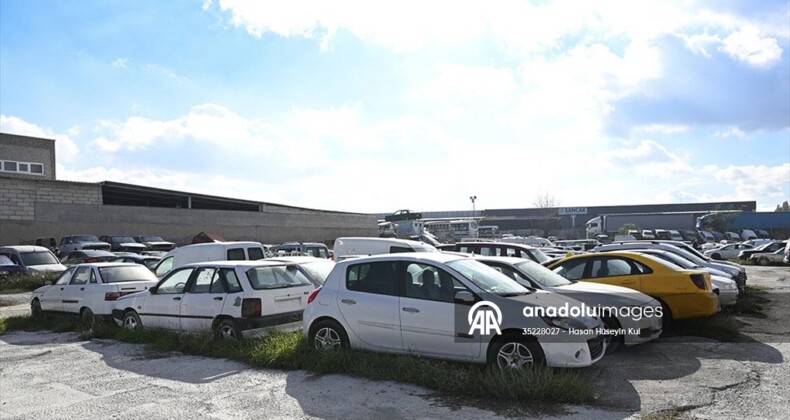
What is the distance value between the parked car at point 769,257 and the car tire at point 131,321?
33445mm

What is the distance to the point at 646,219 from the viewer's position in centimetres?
7306

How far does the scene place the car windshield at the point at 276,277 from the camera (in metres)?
9.99

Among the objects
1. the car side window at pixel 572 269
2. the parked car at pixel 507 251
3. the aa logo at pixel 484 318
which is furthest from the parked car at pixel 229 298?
the parked car at pixel 507 251

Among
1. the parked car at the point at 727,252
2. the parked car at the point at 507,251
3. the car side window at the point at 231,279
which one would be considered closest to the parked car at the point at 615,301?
the car side window at the point at 231,279

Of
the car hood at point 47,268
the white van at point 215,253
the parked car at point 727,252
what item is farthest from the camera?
the parked car at point 727,252

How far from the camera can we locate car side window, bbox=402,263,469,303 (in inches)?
297

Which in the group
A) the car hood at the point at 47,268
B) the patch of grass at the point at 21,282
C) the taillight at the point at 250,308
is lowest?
the patch of grass at the point at 21,282

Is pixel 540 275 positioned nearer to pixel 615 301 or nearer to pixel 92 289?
pixel 615 301

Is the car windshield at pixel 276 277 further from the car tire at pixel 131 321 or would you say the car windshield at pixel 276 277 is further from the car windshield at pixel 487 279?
the car windshield at pixel 487 279

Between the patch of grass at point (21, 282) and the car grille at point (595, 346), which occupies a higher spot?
the car grille at point (595, 346)

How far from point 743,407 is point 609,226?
68.8 metres

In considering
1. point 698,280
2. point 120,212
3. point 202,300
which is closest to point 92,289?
point 202,300

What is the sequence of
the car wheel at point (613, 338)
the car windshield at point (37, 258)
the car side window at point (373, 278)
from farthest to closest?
1. the car windshield at point (37, 258)
2. the car wheel at point (613, 338)
3. the car side window at point (373, 278)

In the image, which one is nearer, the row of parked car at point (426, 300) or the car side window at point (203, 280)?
the row of parked car at point (426, 300)
